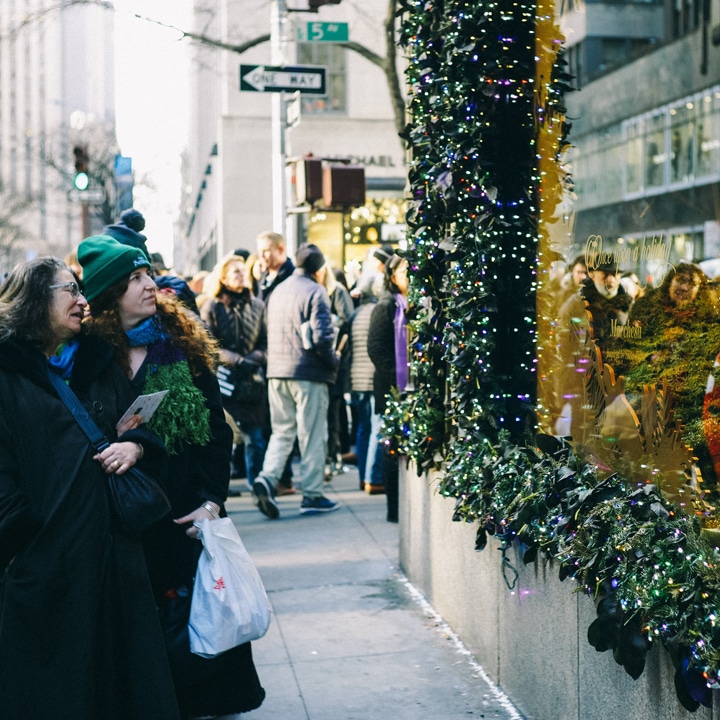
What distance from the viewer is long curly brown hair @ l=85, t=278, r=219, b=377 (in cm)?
433

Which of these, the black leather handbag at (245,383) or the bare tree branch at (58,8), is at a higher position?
the bare tree branch at (58,8)

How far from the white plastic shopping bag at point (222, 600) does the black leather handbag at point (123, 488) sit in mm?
491

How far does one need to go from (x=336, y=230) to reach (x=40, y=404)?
2301 centimetres

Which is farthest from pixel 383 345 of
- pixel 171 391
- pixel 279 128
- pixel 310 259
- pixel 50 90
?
pixel 50 90

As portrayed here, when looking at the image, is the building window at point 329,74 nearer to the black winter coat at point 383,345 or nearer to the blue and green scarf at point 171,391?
the black winter coat at point 383,345

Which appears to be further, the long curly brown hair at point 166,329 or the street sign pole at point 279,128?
the street sign pole at point 279,128

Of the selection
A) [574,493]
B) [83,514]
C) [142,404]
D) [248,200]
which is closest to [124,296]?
[142,404]

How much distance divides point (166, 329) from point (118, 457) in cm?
77

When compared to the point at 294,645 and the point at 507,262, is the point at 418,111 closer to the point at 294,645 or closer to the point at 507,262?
the point at 507,262

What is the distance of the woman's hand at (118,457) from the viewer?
375 centimetres

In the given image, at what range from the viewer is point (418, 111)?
6.27 metres

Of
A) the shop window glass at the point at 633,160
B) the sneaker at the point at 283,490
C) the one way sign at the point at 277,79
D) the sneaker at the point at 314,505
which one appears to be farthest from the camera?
the one way sign at the point at 277,79

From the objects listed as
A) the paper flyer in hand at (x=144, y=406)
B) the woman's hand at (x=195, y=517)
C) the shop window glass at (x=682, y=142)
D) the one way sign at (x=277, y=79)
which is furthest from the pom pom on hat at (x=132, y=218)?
the one way sign at (x=277, y=79)

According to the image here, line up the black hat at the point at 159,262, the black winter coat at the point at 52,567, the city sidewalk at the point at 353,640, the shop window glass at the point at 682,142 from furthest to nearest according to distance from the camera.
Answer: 1. the black hat at the point at 159,262
2. the city sidewalk at the point at 353,640
3. the shop window glass at the point at 682,142
4. the black winter coat at the point at 52,567
